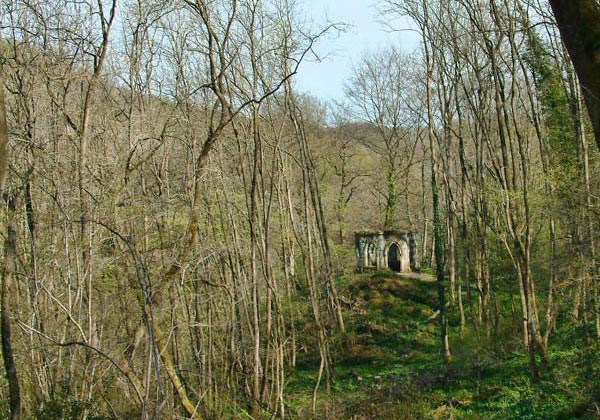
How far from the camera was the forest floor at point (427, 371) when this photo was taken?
10.5m

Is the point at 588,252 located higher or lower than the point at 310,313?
higher

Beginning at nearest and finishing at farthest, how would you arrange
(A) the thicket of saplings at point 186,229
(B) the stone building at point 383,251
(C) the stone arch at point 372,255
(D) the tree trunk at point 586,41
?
1. (D) the tree trunk at point 586,41
2. (A) the thicket of saplings at point 186,229
3. (B) the stone building at point 383,251
4. (C) the stone arch at point 372,255

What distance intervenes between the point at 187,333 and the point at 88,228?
373 centimetres

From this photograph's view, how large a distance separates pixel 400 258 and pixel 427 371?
36.0ft

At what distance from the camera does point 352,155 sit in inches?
1238

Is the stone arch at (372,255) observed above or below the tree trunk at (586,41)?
below

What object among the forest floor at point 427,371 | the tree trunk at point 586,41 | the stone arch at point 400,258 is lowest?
the forest floor at point 427,371

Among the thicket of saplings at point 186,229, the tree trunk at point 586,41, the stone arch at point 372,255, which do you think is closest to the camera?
the tree trunk at point 586,41

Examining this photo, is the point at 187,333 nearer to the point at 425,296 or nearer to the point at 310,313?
the point at 310,313

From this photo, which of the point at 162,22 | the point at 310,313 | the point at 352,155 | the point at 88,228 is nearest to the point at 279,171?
the point at 310,313

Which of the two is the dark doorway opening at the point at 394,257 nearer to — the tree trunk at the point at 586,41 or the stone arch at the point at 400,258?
the stone arch at the point at 400,258

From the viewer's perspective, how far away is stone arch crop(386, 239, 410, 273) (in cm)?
2545

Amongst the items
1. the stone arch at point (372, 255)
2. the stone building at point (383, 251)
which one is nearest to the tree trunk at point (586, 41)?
the stone building at point (383, 251)

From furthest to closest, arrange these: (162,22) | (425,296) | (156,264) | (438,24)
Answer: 1. (425,296)
2. (438,24)
3. (162,22)
4. (156,264)
